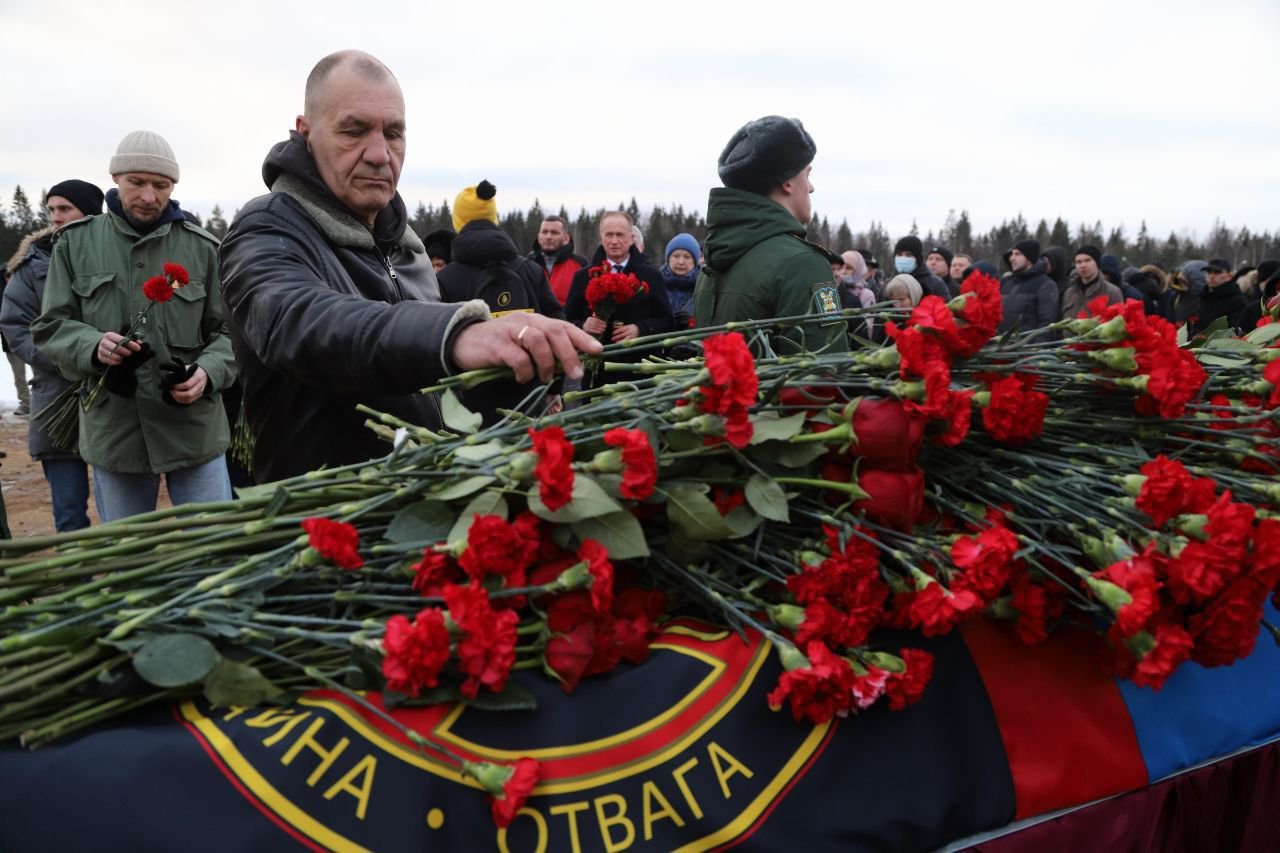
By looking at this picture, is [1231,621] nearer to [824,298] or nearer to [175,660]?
[175,660]

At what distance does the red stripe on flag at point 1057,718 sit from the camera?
1.34m

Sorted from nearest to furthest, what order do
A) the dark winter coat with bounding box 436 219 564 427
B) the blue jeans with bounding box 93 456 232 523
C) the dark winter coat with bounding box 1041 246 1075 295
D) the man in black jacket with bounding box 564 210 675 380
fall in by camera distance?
the blue jeans with bounding box 93 456 232 523 → the dark winter coat with bounding box 436 219 564 427 → the man in black jacket with bounding box 564 210 675 380 → the dark winter coat with bounding box 1041 246 1075 295

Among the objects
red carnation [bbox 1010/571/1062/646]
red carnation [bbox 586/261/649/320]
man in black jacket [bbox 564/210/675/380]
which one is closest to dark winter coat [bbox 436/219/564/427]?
red carnation [bbox 586/261/649/320]

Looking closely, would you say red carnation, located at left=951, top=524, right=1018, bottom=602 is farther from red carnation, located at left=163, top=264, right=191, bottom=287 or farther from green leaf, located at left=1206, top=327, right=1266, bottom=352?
red carnation, located at left=163, top=264, right=191, bottom=287

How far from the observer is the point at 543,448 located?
3.81ft

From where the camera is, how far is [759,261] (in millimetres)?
2930

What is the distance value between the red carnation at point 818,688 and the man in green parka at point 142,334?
9.52 ft

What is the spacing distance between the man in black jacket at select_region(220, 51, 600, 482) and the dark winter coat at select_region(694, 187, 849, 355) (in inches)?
44.8

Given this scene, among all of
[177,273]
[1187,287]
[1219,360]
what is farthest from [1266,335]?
[1187,287]

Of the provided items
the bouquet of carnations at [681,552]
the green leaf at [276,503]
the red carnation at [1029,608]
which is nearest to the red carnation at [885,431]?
the bouquet of carnations at [681,552]

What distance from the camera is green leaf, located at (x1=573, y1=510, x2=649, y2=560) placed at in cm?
121

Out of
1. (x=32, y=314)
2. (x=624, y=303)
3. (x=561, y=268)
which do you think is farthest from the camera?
(x=561, y=268)

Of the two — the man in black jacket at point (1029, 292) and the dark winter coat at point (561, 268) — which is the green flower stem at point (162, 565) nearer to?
the dark winter coat at point (561, 268)

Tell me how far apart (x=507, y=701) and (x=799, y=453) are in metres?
0.53
